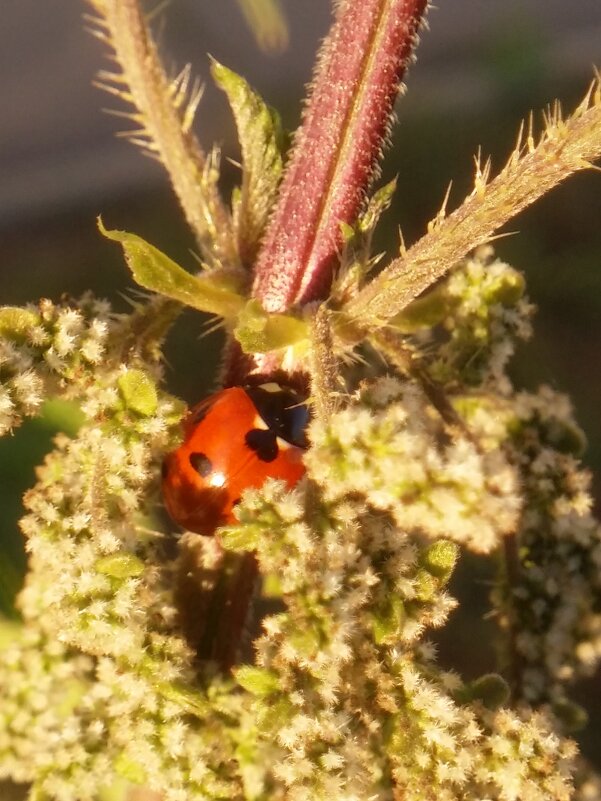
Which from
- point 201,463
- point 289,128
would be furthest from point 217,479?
point 289,128

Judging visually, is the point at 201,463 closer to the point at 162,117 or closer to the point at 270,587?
the point at 270,587

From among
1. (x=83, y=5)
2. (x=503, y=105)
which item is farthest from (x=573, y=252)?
(x=83, y=5)

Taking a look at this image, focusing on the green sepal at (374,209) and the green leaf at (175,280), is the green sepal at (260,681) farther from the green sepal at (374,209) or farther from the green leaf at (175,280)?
the green sepal at (374,209)

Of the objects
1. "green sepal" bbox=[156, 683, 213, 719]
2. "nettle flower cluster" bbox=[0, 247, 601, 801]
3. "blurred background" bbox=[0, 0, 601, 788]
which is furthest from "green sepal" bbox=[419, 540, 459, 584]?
"blurred background" bbox=[0, 0, 601, 788]

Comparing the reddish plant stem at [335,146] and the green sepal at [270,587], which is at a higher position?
the reddish plant stem at [335,146]

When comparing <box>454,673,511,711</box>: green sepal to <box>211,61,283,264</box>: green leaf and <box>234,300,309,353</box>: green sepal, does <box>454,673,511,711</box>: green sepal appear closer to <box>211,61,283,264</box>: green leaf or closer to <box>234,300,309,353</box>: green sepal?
<box>234,300,309,353</box>: green sepal

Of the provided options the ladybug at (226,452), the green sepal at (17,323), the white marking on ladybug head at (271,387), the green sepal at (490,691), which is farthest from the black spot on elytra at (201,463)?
the green sepal at (490,691)

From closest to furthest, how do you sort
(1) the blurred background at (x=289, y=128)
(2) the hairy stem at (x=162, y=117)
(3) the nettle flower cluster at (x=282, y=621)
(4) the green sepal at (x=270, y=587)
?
1. (3) the nettle flower cluster at (x=282, y=621)
2. (4) the green sepal at (x=270, y=587)
3. (2) the hairy stem at (x=162, y=117)
4. (1) the blurred background at (x=289, y=128)
